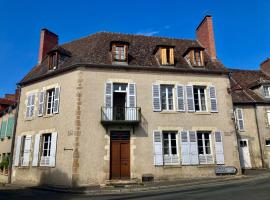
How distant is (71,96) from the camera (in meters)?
13.0

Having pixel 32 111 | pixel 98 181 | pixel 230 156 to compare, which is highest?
pixel 32 111

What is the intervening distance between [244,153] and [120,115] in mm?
9976

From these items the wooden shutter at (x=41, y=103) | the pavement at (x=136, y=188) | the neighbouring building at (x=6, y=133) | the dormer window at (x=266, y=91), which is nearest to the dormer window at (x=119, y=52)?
the wooden shutter at (x=41, y=103)

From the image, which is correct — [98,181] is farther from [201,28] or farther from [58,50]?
[201,28]

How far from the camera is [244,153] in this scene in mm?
17438

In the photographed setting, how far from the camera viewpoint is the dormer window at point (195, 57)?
14.7 meters

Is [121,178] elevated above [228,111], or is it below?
below

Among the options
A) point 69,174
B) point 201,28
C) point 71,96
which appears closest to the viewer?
point 69,174

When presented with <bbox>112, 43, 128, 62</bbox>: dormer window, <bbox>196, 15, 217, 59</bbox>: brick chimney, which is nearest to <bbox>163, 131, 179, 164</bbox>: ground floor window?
<bbox>112, 43, 128, 62</bbox>: dormer window

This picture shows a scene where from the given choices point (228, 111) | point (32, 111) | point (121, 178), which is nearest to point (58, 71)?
point (32, 111)

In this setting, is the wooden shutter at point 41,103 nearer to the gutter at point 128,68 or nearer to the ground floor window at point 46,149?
the gutter at point 128,68

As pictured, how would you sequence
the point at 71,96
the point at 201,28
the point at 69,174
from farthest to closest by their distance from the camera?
the point at 201,28 → the point at 71,96 → the point at 69,174

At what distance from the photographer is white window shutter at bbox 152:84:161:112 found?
1339 cm

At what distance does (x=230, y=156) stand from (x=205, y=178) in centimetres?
209
